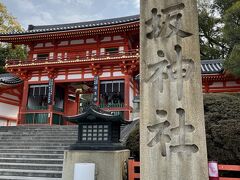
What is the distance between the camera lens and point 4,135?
1070cm

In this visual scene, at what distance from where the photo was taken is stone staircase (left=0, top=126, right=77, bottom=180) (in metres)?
6.69

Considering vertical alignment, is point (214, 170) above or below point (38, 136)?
below

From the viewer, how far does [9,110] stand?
1719 cm

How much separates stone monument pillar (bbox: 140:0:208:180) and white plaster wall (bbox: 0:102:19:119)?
15.4 m

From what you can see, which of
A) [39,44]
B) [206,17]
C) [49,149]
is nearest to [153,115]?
[49,149]

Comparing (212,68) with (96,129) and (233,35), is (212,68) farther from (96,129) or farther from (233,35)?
(96,129)

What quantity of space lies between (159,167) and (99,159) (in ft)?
6.97

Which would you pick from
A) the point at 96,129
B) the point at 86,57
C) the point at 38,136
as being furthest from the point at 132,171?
the point at 86,57

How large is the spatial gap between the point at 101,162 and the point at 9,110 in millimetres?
14262

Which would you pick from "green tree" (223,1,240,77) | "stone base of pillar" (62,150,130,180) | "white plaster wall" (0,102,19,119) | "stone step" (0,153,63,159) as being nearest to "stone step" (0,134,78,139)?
"stone step" (0,153,63,159)

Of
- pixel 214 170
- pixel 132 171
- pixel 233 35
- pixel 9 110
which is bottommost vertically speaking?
pixel 132 171

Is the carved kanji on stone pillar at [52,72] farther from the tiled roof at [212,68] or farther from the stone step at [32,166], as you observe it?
the tiled roof at [212,68]

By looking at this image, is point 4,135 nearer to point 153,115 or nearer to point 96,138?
point 96,138

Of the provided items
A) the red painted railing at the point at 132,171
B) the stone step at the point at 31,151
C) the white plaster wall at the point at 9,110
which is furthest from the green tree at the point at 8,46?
the red painted railing at the point at 132,171
